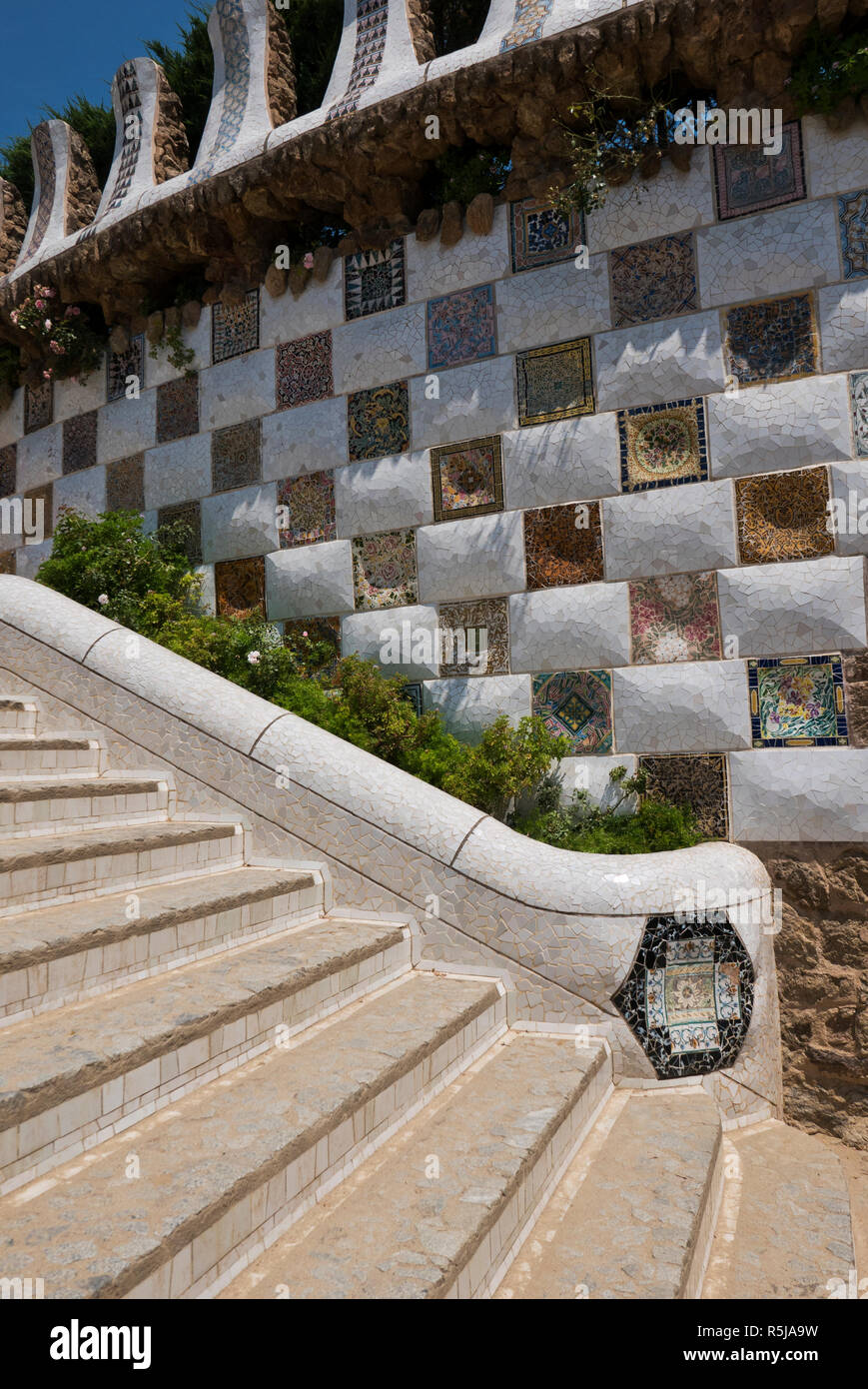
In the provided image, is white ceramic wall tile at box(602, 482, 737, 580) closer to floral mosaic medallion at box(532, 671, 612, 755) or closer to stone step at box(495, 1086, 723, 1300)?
floral mosaic medallion at box(532, 671, 612, 755)

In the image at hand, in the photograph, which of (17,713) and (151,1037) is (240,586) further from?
(151,1037)

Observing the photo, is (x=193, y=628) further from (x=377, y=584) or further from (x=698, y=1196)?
(x=698, y=1196)

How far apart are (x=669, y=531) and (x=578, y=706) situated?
108 cm

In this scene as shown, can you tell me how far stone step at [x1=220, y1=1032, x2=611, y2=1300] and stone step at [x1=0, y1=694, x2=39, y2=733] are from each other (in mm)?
2832

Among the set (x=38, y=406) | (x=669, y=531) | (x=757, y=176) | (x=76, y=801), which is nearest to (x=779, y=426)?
(x=669, y=531)

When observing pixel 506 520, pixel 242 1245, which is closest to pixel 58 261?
pixel 506 520

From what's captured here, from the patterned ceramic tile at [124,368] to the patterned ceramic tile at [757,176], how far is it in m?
4.44

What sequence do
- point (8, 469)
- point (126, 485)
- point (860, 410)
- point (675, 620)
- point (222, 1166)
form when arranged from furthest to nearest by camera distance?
point (8, 469), point (126, 485), point (675, 620), point (860, 410), point (222, 1166)

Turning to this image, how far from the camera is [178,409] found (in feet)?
22.1

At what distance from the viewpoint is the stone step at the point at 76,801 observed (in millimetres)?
3465

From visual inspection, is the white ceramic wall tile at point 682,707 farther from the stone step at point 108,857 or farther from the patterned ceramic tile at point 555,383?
the stone step at point 108,857

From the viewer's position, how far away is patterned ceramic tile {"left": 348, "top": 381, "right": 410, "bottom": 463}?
18.6 feet

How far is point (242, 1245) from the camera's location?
2.03 meters

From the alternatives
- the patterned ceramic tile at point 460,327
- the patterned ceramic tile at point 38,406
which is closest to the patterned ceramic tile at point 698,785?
the patterned ceramic tile at point 460,327
